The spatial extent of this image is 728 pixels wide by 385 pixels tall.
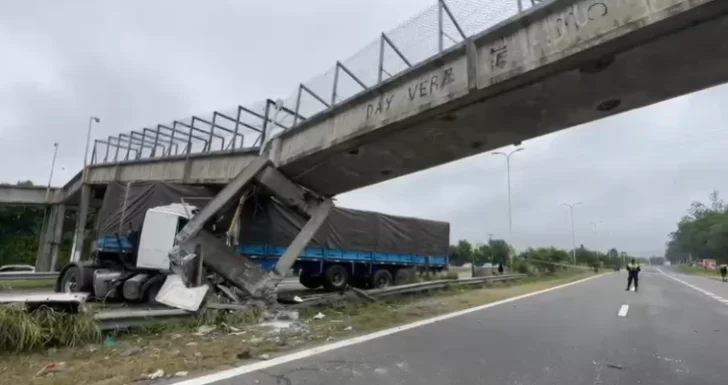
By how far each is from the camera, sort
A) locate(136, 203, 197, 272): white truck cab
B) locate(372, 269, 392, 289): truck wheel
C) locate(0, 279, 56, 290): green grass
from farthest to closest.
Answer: locate(372, 269, 392, 289): truck wheel, locate(0, 279, 56, 290): green grass, locate(136, 203, 197, 272): white truck cab

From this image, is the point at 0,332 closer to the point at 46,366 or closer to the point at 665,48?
the point at 46,366

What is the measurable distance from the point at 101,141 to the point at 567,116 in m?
22.9

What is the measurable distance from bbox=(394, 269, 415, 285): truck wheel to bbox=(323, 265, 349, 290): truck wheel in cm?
274

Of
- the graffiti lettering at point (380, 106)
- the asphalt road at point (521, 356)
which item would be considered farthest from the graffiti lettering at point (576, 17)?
the asphalt road at point (521, 356)

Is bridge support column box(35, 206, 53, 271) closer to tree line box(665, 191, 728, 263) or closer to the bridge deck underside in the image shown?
the bridge deck underside

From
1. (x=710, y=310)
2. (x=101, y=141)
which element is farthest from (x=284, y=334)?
(x=101, y=141)

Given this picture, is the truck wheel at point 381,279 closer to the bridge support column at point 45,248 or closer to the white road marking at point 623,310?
the white road marking at point 623,310

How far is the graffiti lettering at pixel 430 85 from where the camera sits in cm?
864

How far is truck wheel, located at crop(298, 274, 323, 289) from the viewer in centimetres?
1769

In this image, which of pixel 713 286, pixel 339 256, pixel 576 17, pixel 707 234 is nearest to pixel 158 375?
pixel 576 17

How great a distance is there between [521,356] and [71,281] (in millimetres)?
12212

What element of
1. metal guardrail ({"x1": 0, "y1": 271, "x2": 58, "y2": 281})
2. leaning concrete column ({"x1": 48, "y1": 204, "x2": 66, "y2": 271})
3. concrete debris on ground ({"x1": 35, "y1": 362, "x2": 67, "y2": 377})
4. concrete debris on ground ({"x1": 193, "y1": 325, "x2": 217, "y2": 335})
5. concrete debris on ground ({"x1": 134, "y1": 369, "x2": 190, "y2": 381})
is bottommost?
concrete debris on ground ({"x1": 35, "y1": 362, "x2": 67, "y2": 377})

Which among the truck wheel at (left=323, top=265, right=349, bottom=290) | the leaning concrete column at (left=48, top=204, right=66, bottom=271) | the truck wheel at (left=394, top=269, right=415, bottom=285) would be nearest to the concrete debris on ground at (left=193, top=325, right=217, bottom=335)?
the truck wheel at (left=323, top=265, right=349, bottom=290)

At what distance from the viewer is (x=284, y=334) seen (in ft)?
24.6
